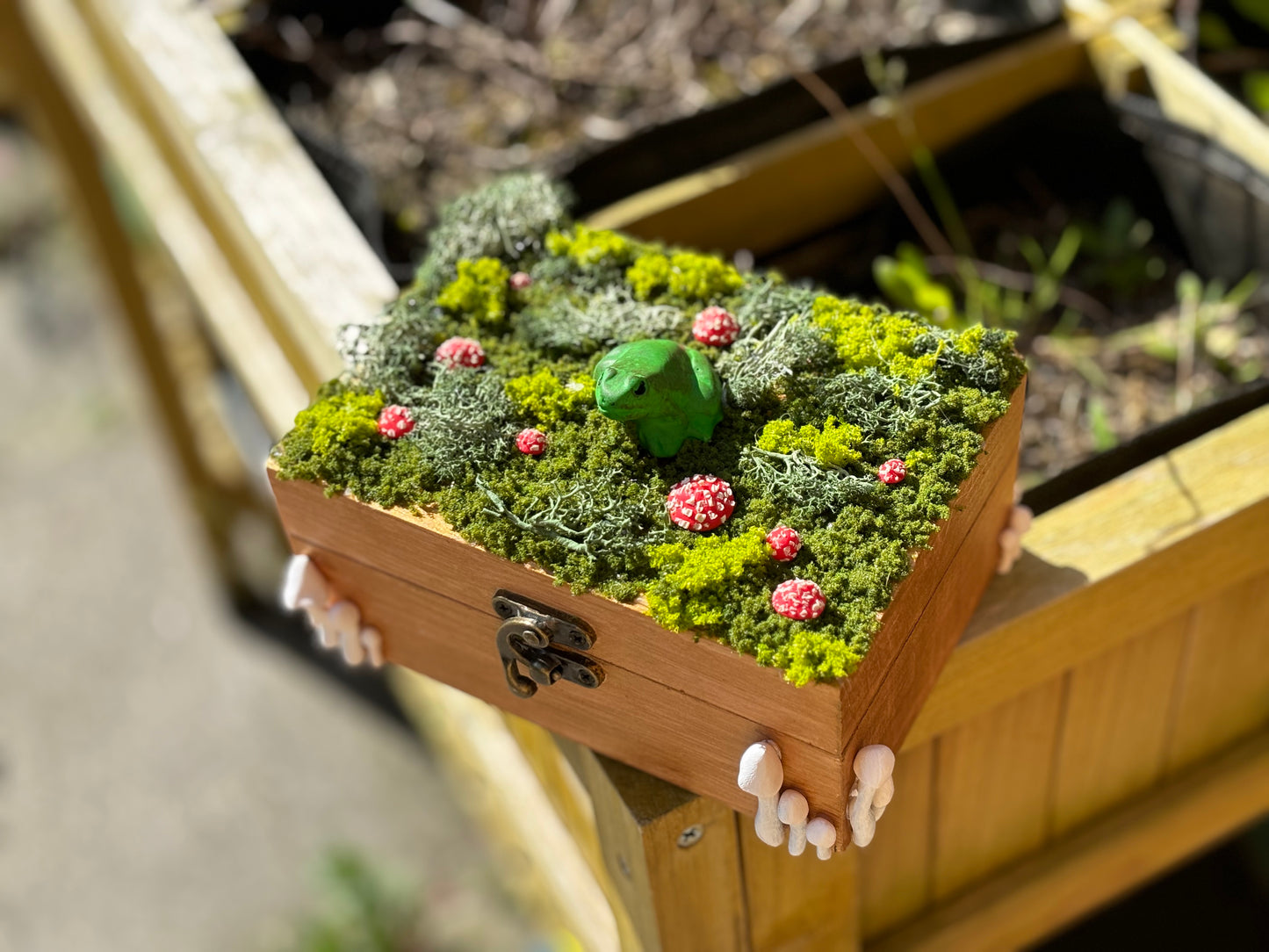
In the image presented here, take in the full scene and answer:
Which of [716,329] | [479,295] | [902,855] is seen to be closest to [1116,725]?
[902,855]

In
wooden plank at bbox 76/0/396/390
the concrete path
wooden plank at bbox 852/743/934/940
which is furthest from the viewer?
the concrete path

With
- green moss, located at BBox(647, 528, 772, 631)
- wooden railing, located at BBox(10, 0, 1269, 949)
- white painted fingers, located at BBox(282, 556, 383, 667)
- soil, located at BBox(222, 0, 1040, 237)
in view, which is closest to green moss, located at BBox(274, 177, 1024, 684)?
green moss, located at BBox(647, 528, 772, 631)

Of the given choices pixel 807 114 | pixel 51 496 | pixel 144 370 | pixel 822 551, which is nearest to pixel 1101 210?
pixel 807 114

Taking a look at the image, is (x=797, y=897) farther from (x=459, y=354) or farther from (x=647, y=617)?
(x=459, y=354)

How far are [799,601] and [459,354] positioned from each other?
30 centimetres

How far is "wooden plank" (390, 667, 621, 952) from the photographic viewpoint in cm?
133

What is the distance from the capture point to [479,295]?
0.92 m

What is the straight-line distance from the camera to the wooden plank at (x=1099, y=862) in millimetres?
1211

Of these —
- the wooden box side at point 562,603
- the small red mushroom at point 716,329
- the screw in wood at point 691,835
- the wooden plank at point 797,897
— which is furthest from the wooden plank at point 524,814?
the small red mushroom at point 716,329

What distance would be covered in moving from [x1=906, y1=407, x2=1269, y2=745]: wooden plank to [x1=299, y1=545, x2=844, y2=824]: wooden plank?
8.6 inches

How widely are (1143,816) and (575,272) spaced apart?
79 centimetres

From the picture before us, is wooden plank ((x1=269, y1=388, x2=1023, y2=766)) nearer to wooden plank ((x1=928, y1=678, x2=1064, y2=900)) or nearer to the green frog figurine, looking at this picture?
the green frog figurine

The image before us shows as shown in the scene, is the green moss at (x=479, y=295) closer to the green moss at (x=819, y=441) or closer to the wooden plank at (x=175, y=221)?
the green moss at (x=819, y=441)

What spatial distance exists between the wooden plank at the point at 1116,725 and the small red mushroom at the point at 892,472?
411mm
